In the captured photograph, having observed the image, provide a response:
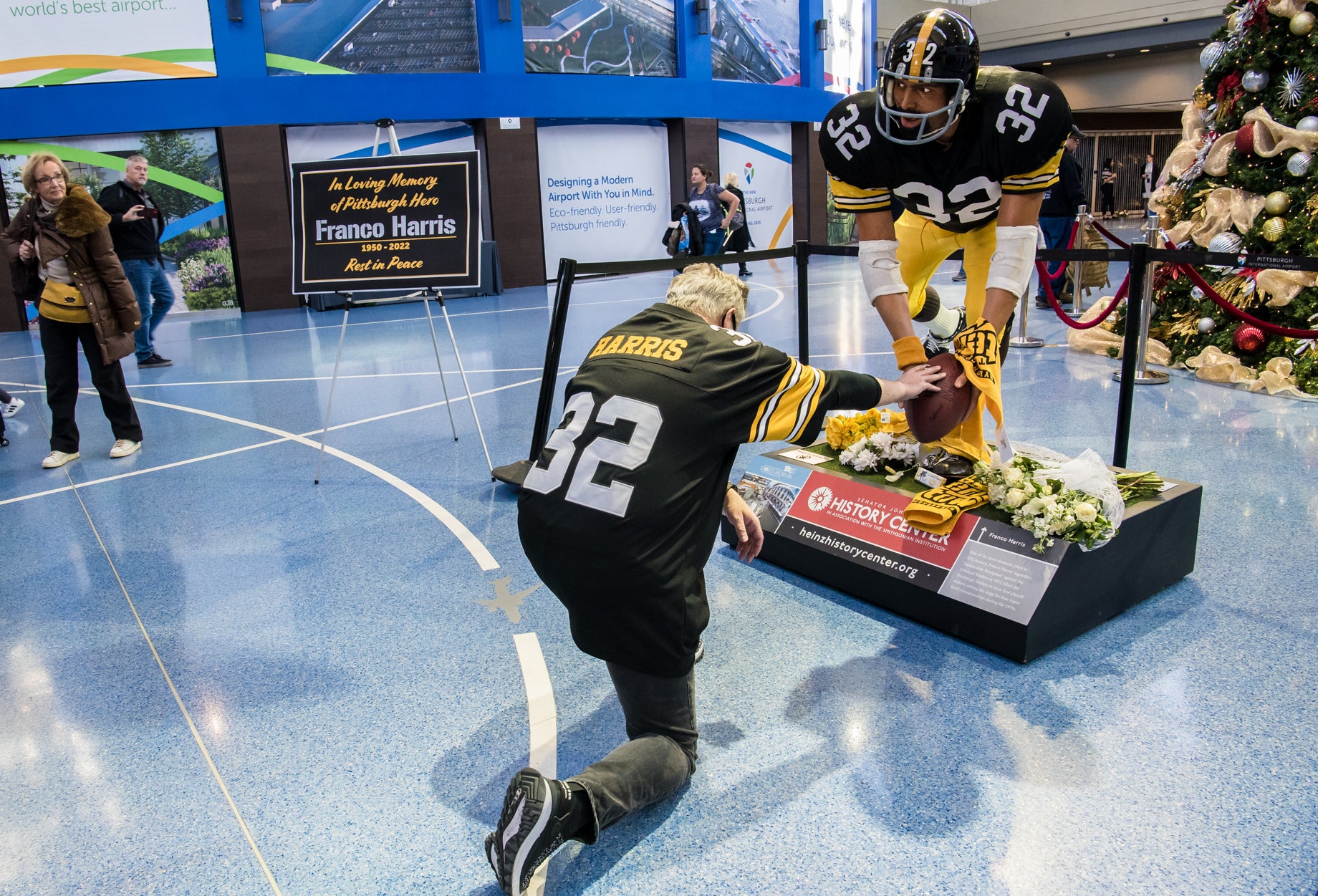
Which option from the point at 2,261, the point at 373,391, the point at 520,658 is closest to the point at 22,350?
the point at 2,261

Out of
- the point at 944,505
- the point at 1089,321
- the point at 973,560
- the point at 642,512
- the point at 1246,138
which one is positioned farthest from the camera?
the point at 1089,321

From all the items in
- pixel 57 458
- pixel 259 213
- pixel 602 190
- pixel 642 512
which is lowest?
pixel 57 458

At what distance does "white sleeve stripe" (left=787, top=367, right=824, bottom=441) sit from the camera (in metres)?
2.38

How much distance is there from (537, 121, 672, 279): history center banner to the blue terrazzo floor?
11.3m

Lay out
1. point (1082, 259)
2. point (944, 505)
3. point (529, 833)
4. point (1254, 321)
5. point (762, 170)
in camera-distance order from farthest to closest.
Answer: point (762, 170) < point (1254, 321) < point (1082, 259) < point (944, 505) < point (529, 833)

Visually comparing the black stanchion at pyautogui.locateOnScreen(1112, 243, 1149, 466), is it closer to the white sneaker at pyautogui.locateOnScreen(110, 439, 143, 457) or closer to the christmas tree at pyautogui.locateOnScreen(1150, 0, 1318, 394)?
the christmas tree at pyautogui.locateOnScreen(1150, 0, 1318, 394)

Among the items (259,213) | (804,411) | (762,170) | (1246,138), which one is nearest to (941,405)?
(804,411)

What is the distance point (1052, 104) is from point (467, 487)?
11.2ft

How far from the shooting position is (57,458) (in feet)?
19.5

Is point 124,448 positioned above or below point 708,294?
below

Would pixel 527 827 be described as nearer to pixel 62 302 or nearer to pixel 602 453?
pixel 602 453

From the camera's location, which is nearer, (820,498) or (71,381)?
→ (820,498)

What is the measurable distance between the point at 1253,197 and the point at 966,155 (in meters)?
4.54

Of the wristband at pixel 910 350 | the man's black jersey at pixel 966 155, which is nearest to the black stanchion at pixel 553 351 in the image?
the man's black jersey at pixel 966 155
